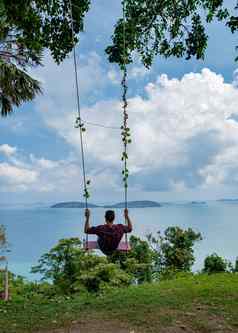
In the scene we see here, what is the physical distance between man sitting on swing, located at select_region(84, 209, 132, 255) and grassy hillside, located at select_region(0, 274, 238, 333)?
778mm

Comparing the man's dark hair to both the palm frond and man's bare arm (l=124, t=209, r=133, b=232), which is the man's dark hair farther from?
the palm frond

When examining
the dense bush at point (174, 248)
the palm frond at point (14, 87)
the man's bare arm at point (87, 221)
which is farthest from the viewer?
the dense bush at point (174, 248)

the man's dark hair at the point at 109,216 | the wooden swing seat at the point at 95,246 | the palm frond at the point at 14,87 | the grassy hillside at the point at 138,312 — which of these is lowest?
the grassy hillside at the point at 138,312

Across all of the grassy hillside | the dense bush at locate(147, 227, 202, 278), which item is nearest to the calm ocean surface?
the dense bush at locate(147, 227, 202, 278)

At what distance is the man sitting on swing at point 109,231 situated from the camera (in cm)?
682

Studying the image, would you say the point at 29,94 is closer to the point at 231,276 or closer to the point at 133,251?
the point at 133,251

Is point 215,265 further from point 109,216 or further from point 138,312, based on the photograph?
point 138,312

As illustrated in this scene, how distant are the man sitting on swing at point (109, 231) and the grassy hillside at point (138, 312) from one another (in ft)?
2.55

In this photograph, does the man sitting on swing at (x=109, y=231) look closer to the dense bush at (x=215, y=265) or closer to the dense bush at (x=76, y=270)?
the dense bush at (x=76, y=270)

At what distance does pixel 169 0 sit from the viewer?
7215 millimetres

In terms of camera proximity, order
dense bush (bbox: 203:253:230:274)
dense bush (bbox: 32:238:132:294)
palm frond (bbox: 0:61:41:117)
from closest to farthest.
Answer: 1. dense bush (bbox: 32:238:132:294)
2. palm frond (bbox: 0:61:41:117)
3. dense bush (bbox: 203:253:230:274)

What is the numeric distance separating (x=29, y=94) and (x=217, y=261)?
20.5 feet

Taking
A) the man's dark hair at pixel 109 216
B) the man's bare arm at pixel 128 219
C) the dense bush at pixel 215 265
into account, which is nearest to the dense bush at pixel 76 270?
the man's dark hair at pixel 109 216

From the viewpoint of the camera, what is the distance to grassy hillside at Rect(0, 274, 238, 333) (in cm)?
536
